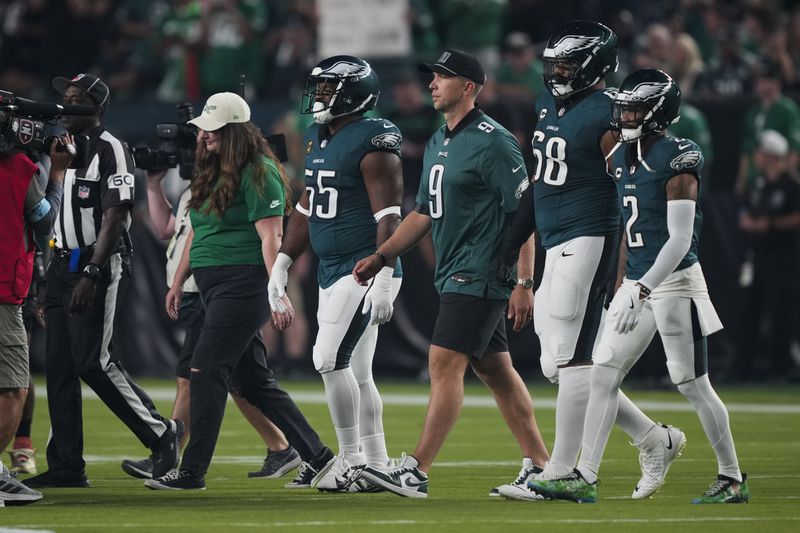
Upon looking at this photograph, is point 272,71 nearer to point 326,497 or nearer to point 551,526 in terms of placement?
point 326,497

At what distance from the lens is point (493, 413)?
1396 cm

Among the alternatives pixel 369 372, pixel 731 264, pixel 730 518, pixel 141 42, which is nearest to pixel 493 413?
pixel 731 264

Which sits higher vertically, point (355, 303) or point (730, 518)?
point (355, 303)

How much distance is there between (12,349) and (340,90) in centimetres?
213

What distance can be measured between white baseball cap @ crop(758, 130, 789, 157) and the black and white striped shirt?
27.2ft

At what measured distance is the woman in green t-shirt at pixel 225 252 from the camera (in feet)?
27.9

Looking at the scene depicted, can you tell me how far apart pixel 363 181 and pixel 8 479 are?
2324 millimetres

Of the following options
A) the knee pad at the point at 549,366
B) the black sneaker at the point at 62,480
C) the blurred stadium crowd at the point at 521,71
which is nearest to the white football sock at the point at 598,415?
the knee pad at the point at 549,366

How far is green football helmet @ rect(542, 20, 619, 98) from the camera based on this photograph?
27.0 ft

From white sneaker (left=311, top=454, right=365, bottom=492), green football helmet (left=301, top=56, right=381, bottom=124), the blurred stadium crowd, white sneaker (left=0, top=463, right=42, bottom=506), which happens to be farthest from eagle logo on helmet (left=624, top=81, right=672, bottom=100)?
the blurred stadium crowd

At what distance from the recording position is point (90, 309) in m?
→ 8.81

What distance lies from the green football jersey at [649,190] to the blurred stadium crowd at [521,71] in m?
7.53

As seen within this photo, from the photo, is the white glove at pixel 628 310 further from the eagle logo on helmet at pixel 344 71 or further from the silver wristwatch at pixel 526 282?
the eagle logo on helmet at pixel 344 71

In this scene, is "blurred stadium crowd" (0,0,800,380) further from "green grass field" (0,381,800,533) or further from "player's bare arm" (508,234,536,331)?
"player's bare arm" (508,234,536,331)
